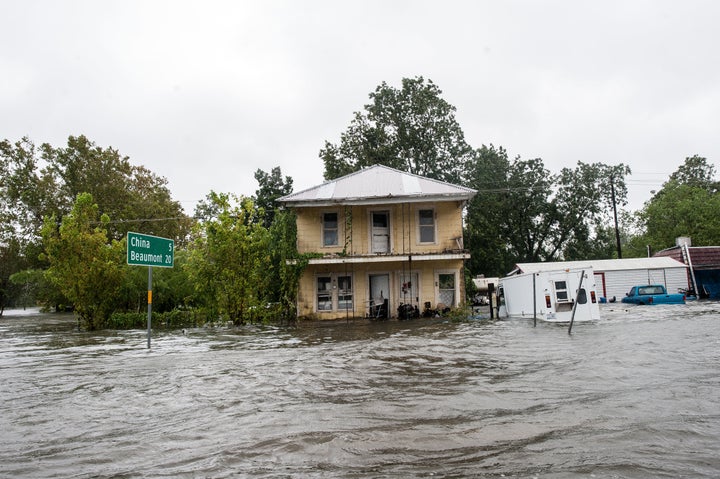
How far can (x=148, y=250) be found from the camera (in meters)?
13.0

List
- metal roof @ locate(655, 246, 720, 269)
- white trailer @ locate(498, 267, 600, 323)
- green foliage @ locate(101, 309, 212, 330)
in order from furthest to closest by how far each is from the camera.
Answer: metal roof @ locate(655, 246, 720, 269)
green foliage @ locate(101, 309, 212, 330)
white trailer @ locate(498, 267, 600, 323)

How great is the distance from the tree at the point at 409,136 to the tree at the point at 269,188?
25.8 feet

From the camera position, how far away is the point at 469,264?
46.6m

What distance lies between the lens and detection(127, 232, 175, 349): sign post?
12.3m

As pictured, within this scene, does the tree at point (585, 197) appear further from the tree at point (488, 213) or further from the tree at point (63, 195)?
the tree at point (63, 195)

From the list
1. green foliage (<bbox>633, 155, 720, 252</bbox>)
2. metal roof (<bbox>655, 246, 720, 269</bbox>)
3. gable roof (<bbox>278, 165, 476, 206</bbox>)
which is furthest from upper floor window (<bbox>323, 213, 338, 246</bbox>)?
green foliage (<bbox>633, 155, 720, 252</bbox>)

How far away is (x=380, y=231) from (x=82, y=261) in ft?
41.2

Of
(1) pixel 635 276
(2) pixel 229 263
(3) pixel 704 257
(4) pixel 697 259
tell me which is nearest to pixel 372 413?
(2) pixel 229 263

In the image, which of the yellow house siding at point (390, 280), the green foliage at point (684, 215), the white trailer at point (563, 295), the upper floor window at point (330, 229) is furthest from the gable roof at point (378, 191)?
the green foliage at point (684, 215)

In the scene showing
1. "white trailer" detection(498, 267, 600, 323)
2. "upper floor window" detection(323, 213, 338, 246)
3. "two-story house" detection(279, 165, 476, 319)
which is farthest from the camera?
"upper floor window" detection(323, 213, 338, 246)

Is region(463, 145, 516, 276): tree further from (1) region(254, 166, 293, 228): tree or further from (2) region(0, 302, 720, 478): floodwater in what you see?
(2) region(0, 302, 720, 478): floodwater

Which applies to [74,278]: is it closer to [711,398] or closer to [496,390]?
[496,390]

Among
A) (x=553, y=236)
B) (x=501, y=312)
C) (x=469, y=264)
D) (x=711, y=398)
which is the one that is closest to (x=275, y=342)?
(x=711, y=398)

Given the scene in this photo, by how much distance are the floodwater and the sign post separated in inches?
87.2
